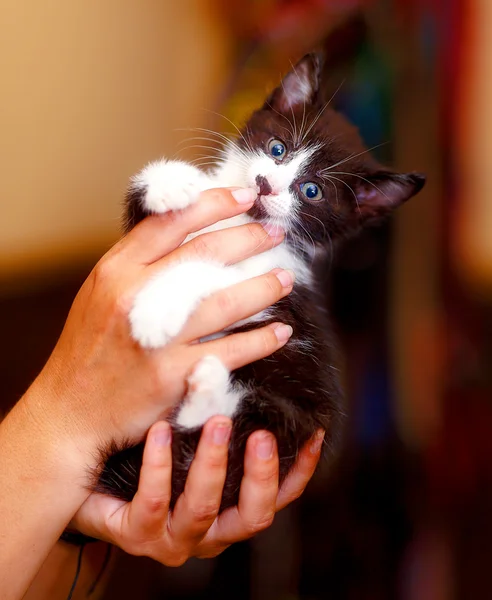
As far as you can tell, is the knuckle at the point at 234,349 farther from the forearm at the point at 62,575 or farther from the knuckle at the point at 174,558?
the forearm at the point at 62,575

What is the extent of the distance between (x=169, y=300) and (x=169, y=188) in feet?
0.81

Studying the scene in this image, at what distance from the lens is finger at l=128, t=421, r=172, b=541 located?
3.34 ft

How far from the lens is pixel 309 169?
134cm

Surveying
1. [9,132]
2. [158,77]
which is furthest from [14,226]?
[158,77]

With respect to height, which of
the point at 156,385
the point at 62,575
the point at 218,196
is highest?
the point at 218,196

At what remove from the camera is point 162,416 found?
1.08m

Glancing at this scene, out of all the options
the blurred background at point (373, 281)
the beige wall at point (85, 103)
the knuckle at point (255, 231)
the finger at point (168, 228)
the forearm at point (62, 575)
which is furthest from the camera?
the beige wall at point (85, 103)

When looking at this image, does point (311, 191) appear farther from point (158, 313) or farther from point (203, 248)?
point (158, 313)

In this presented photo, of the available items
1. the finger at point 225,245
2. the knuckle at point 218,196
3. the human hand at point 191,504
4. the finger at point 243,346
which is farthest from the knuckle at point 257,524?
the knuckle at point 218,196

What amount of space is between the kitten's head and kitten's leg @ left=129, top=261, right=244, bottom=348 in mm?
276

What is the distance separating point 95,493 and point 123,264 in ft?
1.57

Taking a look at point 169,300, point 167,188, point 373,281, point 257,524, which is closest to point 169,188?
point 167,188

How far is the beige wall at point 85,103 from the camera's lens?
221 cm

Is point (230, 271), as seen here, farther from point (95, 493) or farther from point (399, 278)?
point (399, 278)
